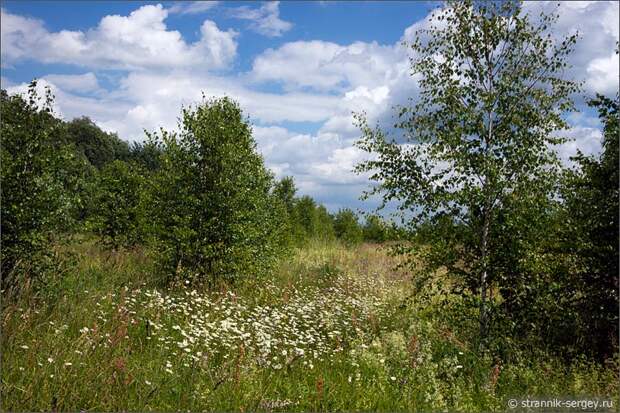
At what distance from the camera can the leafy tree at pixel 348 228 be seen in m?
32.1

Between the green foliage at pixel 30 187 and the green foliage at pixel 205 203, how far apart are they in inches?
113

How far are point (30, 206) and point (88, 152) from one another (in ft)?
183

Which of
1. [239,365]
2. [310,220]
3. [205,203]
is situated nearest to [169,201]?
[205,203]

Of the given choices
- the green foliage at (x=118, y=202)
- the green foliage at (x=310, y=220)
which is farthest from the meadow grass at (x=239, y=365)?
the green foliage at (x=310, y=220)

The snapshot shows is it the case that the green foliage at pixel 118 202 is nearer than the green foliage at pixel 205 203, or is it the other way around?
the green foliage at pixel 205 203

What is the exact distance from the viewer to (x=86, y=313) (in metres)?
7.37

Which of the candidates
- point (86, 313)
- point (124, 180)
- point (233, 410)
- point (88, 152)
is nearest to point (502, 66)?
point (233, 410)

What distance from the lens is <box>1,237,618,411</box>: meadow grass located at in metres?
5.20

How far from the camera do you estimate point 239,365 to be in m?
5.86

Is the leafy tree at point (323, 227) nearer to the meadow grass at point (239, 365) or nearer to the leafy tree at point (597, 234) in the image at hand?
the meadow grass at point (239, 365)

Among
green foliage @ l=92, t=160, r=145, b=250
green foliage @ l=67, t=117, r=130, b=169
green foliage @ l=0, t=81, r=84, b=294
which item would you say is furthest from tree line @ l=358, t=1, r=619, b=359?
green foliage @ l=67, t=117, r=130, b=169

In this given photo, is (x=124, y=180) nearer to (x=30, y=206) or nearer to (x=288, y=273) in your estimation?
(x=288, y=273)

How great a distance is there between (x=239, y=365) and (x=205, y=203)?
19.9ft

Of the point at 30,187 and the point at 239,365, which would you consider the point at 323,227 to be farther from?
the point at 239,365
